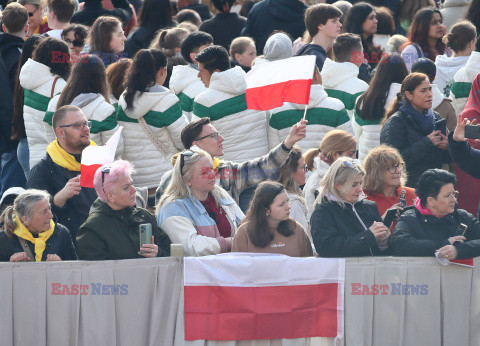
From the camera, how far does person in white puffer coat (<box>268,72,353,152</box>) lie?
30.0 feet

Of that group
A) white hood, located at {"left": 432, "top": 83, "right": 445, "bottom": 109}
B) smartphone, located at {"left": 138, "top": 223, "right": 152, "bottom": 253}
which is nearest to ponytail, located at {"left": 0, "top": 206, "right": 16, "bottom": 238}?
smartphone, located at {"left": 138, "top": 223, "right": 152, "bottom": 253}

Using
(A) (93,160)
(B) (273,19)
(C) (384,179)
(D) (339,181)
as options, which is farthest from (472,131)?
(B) (273,19)

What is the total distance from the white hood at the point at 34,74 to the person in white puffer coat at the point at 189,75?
1394 mm

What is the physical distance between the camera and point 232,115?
9.18m

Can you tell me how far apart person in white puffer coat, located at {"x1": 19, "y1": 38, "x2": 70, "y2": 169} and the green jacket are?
2.63 meters

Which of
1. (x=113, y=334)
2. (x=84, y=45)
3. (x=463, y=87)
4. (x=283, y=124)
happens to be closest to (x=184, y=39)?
(x=84, y=45)

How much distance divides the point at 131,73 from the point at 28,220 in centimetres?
230

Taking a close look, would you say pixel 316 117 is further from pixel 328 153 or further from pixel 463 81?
pixel 463 81

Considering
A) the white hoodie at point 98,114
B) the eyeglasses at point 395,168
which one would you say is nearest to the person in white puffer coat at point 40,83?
the white hoodie at point 98,114

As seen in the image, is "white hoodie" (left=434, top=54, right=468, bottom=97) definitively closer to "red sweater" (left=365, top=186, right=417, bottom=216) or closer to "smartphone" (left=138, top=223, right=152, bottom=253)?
"red sweater" (left=365, top=186, right=417, bottom=216)

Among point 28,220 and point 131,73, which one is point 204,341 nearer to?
point 28,220

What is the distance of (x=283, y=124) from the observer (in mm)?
9219

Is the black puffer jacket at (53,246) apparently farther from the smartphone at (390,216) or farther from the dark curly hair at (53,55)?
the dark curly hair at (53,55)

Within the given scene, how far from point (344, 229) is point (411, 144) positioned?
2.10 meters
